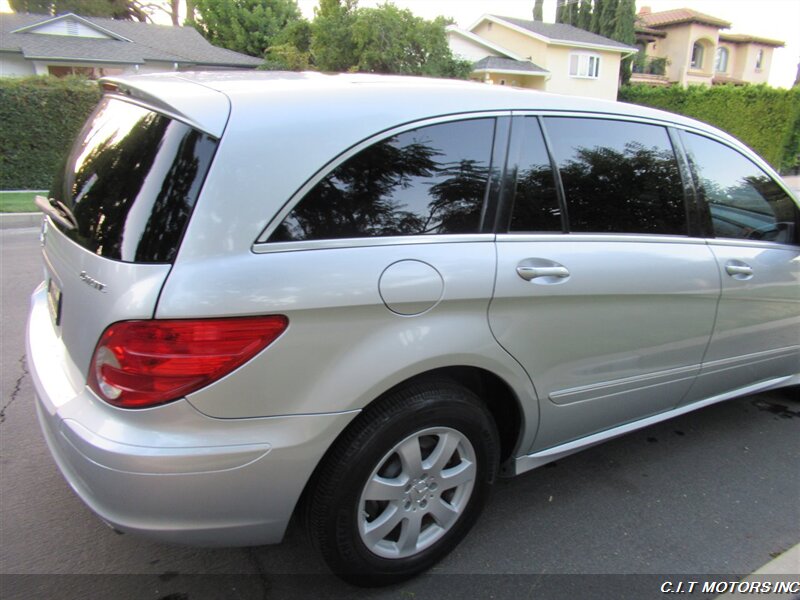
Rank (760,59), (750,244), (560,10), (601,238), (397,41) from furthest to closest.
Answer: (760,59) < (560,10) < (397,41) < (750,244) < (601,238)

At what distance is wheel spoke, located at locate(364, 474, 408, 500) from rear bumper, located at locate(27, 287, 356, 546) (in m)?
0.25

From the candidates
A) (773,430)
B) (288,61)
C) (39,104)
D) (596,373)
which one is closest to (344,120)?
(596,373)

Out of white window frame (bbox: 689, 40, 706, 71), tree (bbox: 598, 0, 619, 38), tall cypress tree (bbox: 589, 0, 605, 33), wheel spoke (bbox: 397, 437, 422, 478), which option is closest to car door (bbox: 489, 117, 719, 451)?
wheel spoke (bbox: 397, 437, 422, 478)

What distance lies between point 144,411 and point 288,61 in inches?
996

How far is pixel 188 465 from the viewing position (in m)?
1.62

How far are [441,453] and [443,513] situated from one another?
0.26m

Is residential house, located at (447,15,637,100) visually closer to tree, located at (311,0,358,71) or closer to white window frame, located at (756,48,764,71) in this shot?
tree, located at (311,0,358,71)

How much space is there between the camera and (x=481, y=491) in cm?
223

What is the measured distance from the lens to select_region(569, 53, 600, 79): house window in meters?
31.2

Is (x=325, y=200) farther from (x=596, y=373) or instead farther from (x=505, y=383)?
(x=596, y=373)

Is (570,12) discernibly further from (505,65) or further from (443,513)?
(443,513)

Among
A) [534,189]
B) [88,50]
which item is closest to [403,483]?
[534,189]

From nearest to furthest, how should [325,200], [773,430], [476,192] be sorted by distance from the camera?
[325,200], [476,192], [773,430]

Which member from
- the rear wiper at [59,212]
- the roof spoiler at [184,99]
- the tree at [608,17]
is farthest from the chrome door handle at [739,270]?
the tree at [608,17]
